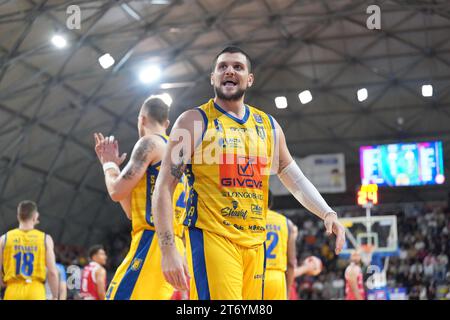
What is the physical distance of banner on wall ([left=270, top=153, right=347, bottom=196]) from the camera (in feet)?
103

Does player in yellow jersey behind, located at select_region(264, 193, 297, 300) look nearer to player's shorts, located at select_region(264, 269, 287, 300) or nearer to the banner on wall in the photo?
player's shorts, located at select_region(264, 269, 287, 300)

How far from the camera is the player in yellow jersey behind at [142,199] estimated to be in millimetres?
5805

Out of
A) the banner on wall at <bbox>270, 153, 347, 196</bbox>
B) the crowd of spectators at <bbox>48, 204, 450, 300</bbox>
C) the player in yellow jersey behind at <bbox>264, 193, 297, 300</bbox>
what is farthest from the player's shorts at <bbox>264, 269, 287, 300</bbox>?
the banner on wall at <bbox>270, 153, 347, 196</bbox>

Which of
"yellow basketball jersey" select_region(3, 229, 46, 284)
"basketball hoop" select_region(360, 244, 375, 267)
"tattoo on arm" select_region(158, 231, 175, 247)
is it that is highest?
"basketball hoop" select_region(360, 244, 375, 267)

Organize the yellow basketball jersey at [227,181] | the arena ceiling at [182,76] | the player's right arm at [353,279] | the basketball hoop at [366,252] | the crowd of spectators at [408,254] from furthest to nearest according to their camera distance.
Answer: the crowd of spectators at [408,254] → the arena ceiling at [182,76] → the basketball hoop at [366,252] → the player's right arm at [353,279] → the yellow basketball jersey at [227,181]

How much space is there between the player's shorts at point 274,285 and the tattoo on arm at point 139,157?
9.13 feet

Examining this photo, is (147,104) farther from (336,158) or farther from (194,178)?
(336,158)

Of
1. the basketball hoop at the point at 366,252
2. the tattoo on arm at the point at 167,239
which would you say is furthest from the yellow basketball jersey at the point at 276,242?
the basketball hoop at the point at 366,252

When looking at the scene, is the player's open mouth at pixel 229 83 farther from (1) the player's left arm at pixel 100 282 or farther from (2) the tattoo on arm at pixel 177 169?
(1) the player's left arm at pixel 100 282

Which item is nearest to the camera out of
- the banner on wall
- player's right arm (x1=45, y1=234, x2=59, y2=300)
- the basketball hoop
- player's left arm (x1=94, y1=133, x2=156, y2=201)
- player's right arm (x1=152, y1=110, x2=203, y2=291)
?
player's right arm (x1=152, y1=110, x2=203, y2=291)

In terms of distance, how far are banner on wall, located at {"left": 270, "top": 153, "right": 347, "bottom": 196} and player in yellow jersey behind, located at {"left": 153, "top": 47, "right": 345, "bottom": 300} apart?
2639 cm

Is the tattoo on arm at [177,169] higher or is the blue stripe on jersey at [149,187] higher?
the blue stripe on jersey at [149,187]

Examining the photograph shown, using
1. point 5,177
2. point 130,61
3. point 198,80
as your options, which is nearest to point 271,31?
point 198,80

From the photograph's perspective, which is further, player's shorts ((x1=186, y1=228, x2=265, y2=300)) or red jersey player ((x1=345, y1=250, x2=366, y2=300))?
red jersey player ((x1=345, y1=250, x2=366, y2=300))
